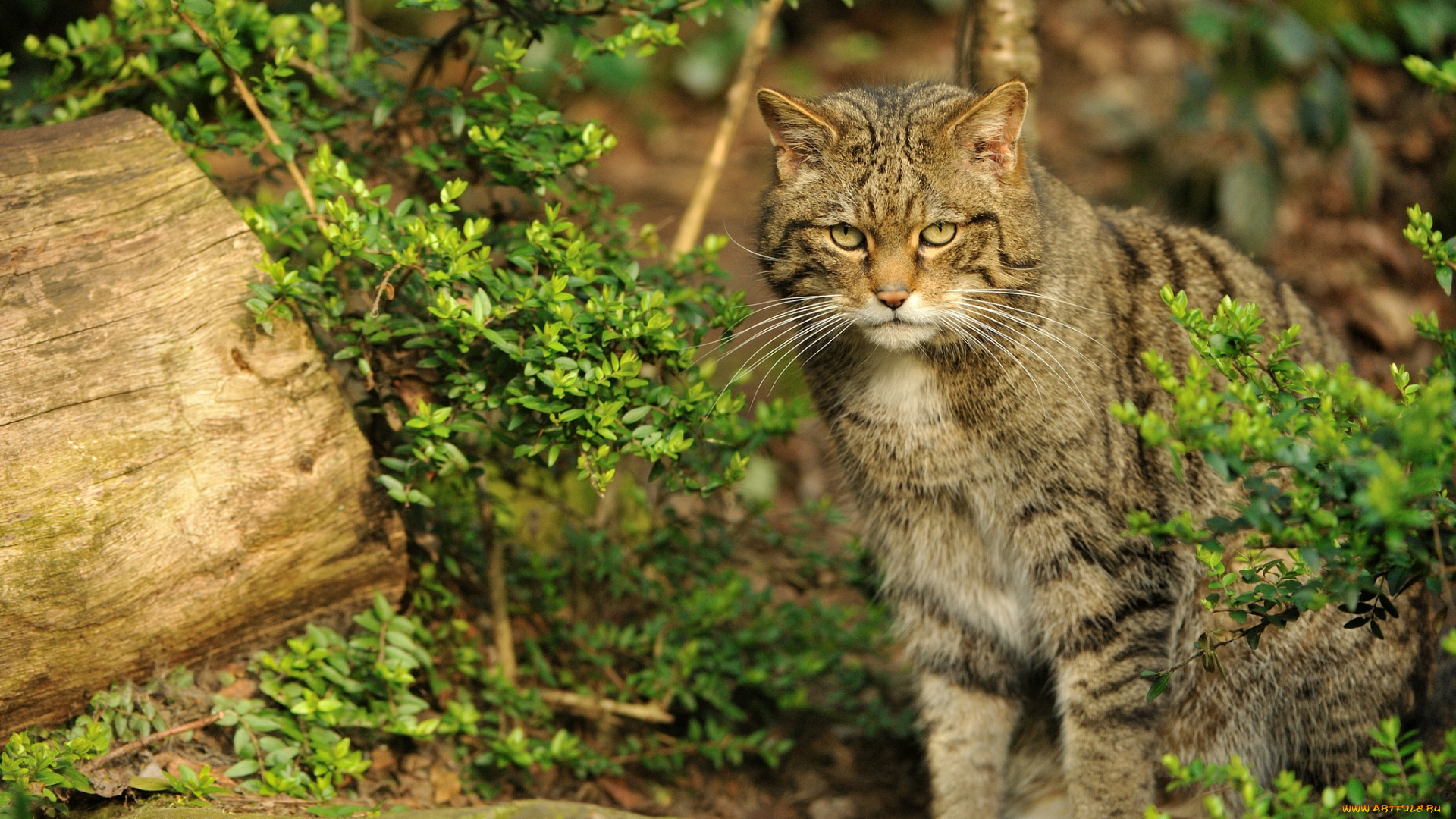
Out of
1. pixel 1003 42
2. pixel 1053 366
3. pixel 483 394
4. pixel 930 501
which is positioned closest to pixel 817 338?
pixel 930 501

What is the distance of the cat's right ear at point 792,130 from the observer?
3.25 metres

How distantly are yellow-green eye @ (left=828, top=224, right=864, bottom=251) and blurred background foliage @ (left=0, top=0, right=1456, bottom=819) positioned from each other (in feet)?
1.63

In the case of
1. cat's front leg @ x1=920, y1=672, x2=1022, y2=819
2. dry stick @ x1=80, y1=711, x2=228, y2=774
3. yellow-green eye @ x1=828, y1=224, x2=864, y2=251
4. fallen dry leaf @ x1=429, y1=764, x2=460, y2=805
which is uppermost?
yellow-green eye @ x1=828, y1=224, x2=864, y2=251

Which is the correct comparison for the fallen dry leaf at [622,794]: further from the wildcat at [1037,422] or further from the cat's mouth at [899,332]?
the cat's mouth at [899,332]

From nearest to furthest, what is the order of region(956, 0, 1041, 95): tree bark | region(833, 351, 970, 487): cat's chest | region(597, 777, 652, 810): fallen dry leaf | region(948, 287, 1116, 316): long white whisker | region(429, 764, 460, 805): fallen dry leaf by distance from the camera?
region(948, 287, 1116, 316): long white whisker
region(833, 351, 970, 487): cat's chest
region(429, 764, 460, 805): fallen dry leaf
region(597, 777, 652, 810): fallen dry leaf
region(956, 0, 1041, 95): tree bark

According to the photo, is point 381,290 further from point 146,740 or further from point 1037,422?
point 1037,422

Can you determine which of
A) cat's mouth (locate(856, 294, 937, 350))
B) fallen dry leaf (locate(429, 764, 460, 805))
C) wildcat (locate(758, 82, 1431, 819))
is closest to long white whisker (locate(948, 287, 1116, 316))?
wildcat (locate(758, 82, 1431, 819))

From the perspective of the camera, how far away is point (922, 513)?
3539 mm

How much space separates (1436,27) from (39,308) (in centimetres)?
602

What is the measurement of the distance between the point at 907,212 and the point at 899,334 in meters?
0.35

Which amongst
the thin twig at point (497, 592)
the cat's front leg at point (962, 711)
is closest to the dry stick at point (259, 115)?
the thin twig at point (497, 592)

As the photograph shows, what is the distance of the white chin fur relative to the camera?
3176 mm

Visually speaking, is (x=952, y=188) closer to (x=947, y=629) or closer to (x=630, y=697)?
(x=947, y=629)

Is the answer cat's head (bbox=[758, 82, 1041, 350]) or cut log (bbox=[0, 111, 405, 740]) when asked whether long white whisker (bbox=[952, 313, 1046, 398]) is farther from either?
cut log (bbox=[0, 111, 405, 740])
